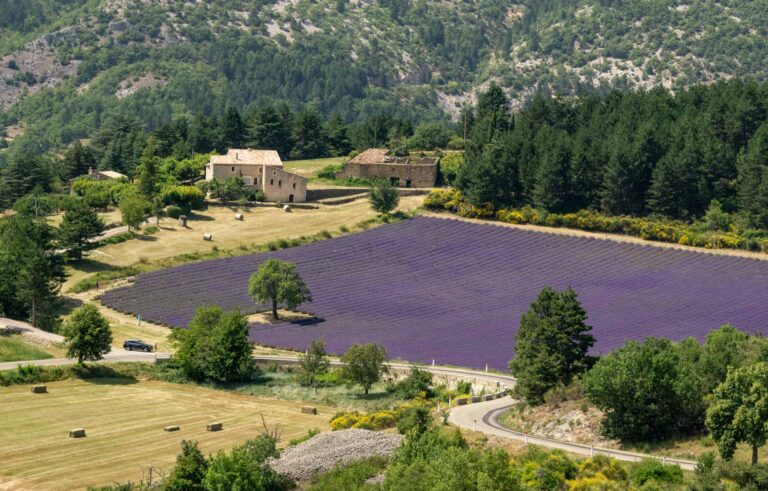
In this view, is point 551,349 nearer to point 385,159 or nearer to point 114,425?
point 114,425

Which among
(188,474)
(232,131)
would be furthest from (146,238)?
(188,474)

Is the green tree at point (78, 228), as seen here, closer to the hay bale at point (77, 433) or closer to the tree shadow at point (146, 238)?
the tree shadow at point (146, 238)

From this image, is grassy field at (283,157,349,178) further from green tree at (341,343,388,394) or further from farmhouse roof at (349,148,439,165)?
green tree at (341,343,388,394)

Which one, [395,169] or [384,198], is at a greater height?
[395,169]

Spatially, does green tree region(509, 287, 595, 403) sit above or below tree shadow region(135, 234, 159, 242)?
below

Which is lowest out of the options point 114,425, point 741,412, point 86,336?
point 114,425

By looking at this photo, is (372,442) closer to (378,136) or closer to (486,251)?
(486,251)

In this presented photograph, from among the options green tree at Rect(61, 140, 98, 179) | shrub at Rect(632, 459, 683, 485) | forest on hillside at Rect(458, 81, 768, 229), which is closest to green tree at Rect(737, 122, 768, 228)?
forest on hillside at Rect(458, 81, 768, 229)
